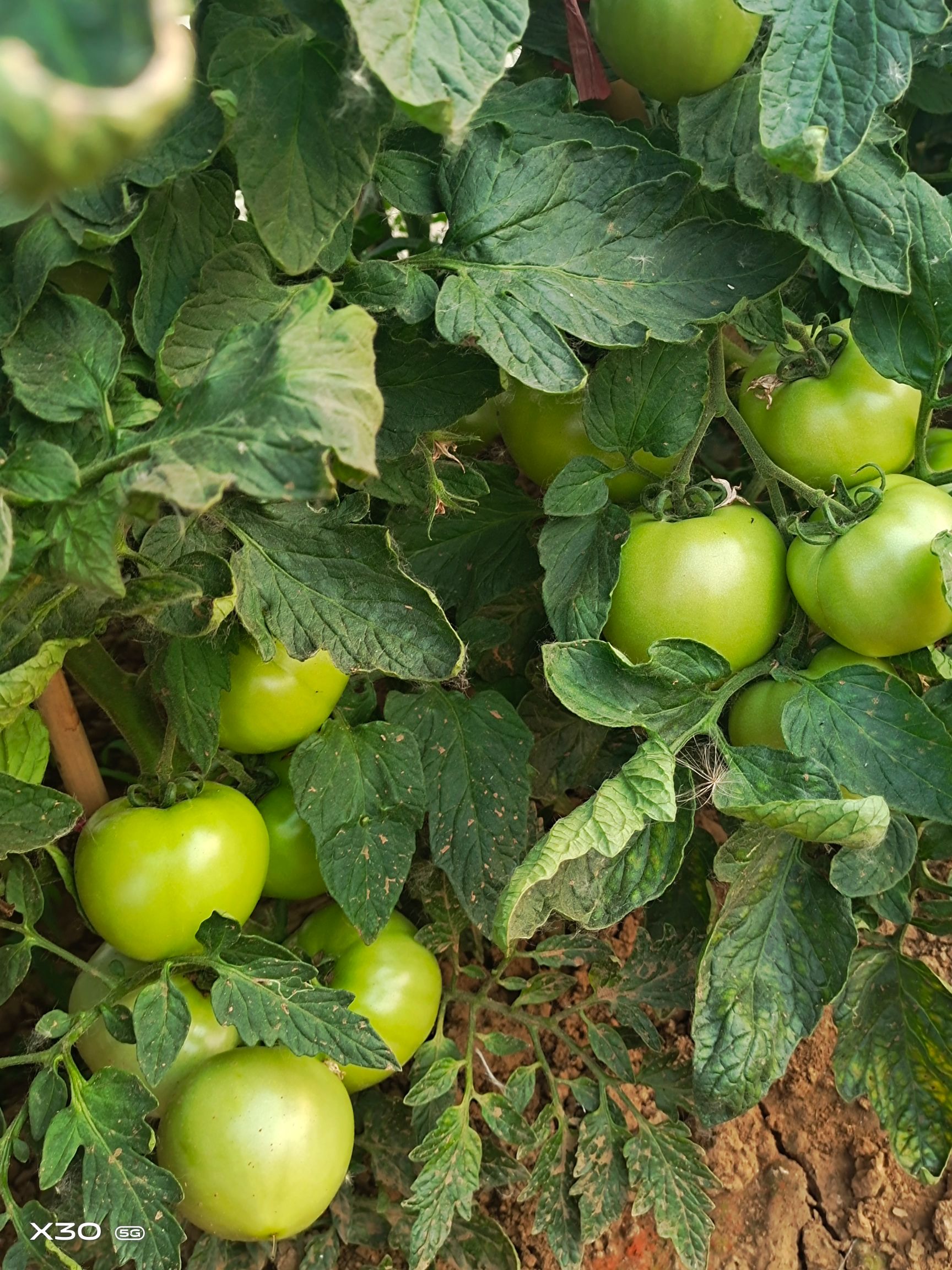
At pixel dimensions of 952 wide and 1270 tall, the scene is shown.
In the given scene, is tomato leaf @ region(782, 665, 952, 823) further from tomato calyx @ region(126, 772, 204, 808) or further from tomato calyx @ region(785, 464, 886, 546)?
tomato calyx @ region(126, 772, 204, 808)

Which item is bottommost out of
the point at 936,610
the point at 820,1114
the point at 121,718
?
the point at 820,1114

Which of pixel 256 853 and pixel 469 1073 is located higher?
pixel 256 853

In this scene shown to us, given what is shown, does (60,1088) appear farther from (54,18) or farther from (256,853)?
(54,18)

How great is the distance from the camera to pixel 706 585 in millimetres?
626

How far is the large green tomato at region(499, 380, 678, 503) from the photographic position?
0.70m

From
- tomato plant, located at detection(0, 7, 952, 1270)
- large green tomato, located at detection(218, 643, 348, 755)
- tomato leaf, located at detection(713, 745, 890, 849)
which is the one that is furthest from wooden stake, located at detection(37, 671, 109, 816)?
tomato leaf, located at detection(713, 745, 890, 849)

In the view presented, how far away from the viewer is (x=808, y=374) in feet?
2.23

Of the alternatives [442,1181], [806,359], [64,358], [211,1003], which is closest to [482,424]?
[806,359]

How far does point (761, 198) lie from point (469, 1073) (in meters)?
0.65

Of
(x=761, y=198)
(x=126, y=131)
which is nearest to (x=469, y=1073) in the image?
(x=761, y=198)

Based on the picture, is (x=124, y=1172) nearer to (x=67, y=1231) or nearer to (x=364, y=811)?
(x=67, y=1231)

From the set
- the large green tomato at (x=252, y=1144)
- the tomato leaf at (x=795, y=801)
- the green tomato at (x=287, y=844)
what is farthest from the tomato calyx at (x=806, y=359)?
the large green tomato at (x=252, y=1144)

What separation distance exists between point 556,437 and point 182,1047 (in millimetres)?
494

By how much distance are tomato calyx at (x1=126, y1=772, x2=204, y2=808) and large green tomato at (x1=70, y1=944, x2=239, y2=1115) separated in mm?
122
